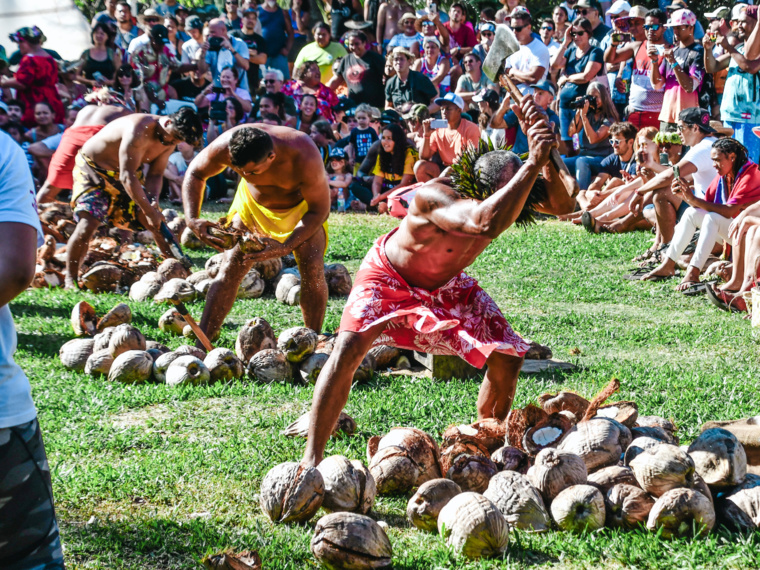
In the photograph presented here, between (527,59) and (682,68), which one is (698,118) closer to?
(682,68)

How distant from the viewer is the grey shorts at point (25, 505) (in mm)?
2115

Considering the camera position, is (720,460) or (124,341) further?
(124,341)

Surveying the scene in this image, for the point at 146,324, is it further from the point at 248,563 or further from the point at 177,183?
the point at 177,183

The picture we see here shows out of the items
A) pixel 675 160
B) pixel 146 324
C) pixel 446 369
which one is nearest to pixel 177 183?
pixel 146 324

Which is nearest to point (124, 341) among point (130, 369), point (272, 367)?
point (130, 369)

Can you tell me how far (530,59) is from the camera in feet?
37.8

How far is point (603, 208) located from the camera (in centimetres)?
1134

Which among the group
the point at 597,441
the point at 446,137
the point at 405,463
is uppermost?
the point at 597,441

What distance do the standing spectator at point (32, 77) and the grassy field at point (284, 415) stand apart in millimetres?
6102

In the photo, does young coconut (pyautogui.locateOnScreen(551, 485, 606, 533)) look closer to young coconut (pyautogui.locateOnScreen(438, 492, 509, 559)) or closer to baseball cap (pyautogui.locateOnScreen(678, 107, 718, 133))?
young coconut (pyautogui.locateOnScreen(438, 492, 509, 559))

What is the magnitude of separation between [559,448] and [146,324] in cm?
445

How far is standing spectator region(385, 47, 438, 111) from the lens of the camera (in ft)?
43.6

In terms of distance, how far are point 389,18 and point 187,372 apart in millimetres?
11457

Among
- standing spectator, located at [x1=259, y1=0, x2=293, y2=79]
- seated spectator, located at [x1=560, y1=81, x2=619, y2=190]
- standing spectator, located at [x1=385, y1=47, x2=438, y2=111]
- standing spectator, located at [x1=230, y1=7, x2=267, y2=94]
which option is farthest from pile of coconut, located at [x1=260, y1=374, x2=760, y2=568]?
standing spectator, located at [x1=259, y1=0, x2=293, y2=79]
